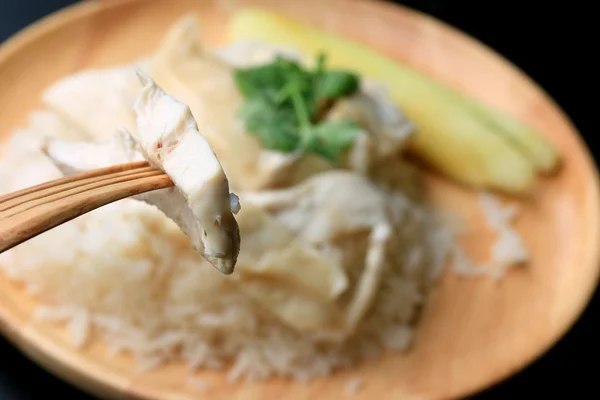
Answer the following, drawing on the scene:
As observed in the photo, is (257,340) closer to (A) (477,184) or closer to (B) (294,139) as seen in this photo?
(B) (294,139)

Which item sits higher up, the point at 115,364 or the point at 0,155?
the point at 0,155

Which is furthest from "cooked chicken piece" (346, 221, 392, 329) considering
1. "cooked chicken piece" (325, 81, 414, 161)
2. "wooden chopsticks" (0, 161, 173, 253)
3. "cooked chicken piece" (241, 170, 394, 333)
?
"wooden chopsticks" (0, 161, 173, 253)

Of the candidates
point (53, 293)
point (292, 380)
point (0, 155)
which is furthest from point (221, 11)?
point (292, 380)

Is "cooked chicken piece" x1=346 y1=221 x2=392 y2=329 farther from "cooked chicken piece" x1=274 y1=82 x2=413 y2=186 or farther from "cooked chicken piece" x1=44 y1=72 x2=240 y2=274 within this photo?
"cooked chicken piece" x1=44 y1=72 x2=240 y2=274

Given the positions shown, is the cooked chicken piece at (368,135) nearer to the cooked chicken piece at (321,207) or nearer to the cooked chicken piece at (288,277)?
the cooked chicken piece at (321,207)

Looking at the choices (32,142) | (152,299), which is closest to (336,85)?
(152,299)
